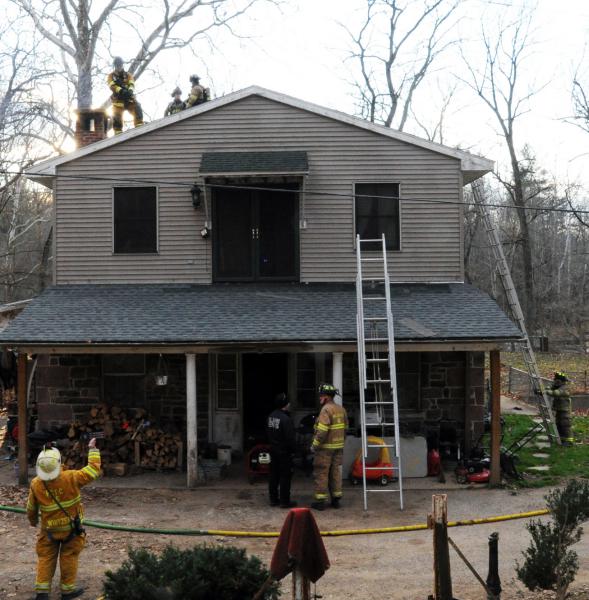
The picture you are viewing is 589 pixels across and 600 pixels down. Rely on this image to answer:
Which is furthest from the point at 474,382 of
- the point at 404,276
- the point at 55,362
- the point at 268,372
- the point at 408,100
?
the point at 408,100

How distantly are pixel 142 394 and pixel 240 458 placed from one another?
2.38 metres

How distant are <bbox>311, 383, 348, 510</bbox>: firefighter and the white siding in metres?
4.42

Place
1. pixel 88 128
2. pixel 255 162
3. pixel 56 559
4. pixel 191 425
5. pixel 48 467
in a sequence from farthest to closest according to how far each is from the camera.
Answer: pixel 88 128 → pixel 255 162 → pixel 191 425 → pixel 56 559 → pixel 48 467

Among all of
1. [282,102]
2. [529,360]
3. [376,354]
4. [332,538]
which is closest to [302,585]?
[332,538]

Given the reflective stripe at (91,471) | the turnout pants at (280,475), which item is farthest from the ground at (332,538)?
the reflective stripe at (91,471)

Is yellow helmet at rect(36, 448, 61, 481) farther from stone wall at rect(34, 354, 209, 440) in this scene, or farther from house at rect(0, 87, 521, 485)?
stone wall at rect(34, 354, 209, 440)

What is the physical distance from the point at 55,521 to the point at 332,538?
3.82 meters

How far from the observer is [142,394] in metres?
14.8

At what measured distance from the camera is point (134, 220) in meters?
15.1

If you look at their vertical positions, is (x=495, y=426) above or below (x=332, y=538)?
above

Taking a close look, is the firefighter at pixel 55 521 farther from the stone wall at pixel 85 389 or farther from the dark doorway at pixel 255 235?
the dark doorway at pixel 255 235

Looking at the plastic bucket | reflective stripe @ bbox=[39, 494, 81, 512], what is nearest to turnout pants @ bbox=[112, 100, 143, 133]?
the plastic bucket

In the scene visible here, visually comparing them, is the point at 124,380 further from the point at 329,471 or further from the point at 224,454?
the point at 329,471

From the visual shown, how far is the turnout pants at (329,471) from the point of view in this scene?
1105cm
